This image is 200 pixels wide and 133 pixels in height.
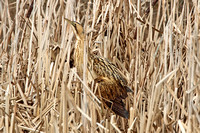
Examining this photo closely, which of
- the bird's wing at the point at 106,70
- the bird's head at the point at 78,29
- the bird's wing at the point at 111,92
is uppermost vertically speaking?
the bird's head at the point at 78,29

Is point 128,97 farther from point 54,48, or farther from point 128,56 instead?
point 54,48

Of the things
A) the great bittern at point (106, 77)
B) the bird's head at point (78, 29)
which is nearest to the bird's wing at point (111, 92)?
the great bittern at point (106, 77)

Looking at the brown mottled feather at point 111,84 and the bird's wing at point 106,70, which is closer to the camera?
the brown mottled feather at point 111,84

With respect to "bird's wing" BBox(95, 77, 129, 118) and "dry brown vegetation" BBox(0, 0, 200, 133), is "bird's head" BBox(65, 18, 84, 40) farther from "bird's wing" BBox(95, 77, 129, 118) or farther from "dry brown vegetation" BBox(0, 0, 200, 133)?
"bird's wing" BBox(95, 77, 129, 118)

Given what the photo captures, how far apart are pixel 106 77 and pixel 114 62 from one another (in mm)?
192

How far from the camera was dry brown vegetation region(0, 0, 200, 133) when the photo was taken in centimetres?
157

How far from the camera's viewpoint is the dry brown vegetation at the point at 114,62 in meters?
1.57

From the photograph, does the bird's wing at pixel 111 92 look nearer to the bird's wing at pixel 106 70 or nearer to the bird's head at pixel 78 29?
the bird's wing at pixel 106 70

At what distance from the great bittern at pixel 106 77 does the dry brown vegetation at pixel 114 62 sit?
5cm

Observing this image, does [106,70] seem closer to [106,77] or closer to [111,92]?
[106,77]

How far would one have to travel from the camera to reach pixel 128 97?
2.06 metres

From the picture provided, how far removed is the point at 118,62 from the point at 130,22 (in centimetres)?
28

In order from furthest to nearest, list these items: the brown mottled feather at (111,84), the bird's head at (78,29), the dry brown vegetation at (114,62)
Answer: the bird's head at (78,29) < the brown mottled feather at (111,84) < the dry brown vegetation at (114,62)

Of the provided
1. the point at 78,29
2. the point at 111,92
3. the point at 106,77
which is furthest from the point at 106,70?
the point at 78,29
